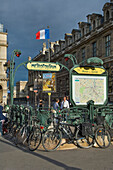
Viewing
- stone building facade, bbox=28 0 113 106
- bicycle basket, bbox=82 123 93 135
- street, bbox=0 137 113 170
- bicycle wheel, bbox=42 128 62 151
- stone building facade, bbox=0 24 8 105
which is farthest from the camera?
stone building facade, bbox=0 24 8 105

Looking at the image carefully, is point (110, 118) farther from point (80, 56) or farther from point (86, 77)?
point (80, 56)

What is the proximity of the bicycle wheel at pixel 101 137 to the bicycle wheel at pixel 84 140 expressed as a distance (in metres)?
0.26

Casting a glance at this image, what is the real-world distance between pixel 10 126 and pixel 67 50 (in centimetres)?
3312

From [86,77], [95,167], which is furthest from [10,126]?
[95,167]

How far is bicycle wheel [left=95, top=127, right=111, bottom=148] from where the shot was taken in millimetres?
7371

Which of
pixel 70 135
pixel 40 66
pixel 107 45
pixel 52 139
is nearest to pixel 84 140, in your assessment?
pixel 70 135

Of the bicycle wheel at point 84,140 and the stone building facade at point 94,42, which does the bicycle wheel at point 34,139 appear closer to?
the bicycle wheel at point 84,140

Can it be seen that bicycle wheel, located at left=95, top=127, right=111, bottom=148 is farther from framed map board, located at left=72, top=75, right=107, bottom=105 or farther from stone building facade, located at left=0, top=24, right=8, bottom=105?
stone building facade, located at left=0, top=24, right=8, bottom=105

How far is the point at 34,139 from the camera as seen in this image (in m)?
7.05

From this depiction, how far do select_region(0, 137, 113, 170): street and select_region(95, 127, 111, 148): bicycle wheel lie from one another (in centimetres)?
20

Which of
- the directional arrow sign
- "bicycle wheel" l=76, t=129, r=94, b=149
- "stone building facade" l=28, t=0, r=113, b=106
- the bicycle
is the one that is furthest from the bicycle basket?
"stone building facade" l=28, t=0, r=113, b=106

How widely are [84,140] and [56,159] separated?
180 centimetres

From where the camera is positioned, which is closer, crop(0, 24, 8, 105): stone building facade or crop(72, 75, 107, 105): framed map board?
crop(72, 75, 107, 105): framed map board

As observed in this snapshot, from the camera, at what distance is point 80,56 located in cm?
3716
